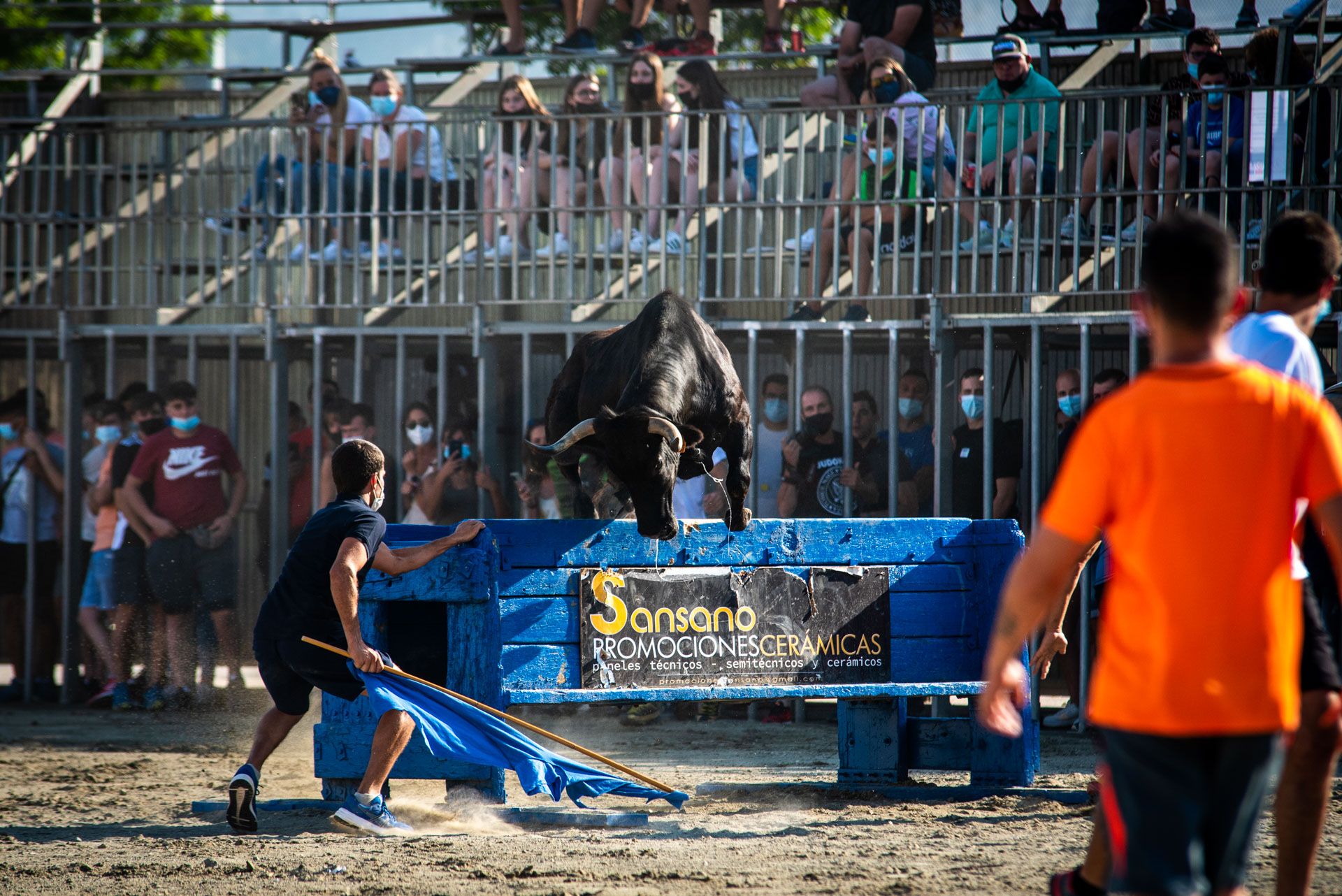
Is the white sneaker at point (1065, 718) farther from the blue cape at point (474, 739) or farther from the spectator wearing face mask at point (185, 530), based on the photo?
the spectator wearing face mask at point (185, 530)

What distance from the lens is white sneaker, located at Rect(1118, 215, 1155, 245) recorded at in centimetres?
836

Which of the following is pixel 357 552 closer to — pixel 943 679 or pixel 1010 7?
pixel 943 679

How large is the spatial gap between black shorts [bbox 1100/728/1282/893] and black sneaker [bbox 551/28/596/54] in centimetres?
1019

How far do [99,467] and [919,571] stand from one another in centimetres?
711

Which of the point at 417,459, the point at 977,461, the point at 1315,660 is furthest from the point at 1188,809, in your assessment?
the point at 417,459

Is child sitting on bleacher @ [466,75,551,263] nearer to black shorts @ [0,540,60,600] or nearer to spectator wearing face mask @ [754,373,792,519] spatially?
spectator wearing face mask @ [754,373,792,519]

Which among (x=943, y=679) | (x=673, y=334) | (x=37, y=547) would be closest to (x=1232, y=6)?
(x=673, y=334)

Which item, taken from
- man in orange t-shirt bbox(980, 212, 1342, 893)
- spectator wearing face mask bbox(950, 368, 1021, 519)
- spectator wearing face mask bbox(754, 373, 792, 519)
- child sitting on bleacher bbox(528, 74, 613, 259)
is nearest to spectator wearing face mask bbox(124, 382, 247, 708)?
child sitting on bleacher bbox(528, 74, 613, 259)

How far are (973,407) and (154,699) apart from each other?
6.39 meters

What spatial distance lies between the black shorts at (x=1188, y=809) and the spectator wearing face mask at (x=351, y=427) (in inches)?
305

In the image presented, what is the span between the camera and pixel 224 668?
1144 centimetres

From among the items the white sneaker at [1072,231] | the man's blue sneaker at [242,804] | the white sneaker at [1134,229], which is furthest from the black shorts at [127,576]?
the white sneaker at [1134,229]

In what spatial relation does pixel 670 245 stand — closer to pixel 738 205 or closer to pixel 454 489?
pixel 738 205

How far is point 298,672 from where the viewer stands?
5605 mm
